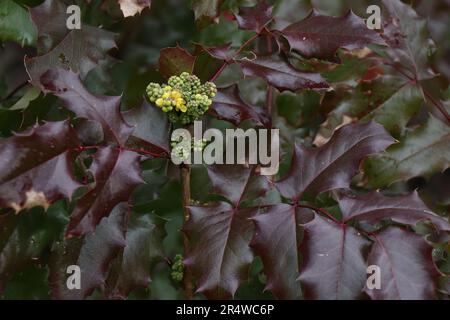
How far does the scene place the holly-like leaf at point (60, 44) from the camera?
1.18 meters

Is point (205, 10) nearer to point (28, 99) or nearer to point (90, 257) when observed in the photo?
→ point (28, 99)

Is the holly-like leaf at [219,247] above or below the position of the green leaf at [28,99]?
below

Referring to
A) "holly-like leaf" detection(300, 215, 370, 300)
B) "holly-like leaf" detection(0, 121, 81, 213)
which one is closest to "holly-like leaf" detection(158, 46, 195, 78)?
"holly-like leaf" detection(0, 121, 81, 213)

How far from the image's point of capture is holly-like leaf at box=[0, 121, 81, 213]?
94 cm

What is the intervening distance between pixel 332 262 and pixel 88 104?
0.44 meters

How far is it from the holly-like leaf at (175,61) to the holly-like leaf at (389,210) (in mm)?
331

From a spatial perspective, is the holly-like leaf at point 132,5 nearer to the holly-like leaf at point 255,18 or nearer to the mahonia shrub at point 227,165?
the mahonia shrub at point 227,165

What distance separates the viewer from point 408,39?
1.42 m

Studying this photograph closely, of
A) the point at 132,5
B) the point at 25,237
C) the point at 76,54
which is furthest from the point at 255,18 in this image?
the point at 25,237

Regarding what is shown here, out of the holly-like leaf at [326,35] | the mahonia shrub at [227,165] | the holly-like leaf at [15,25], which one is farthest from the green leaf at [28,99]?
the holly-like leaf at [326,35]

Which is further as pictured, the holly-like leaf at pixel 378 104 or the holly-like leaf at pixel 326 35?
the holly-like leaf at pixel 378 104
